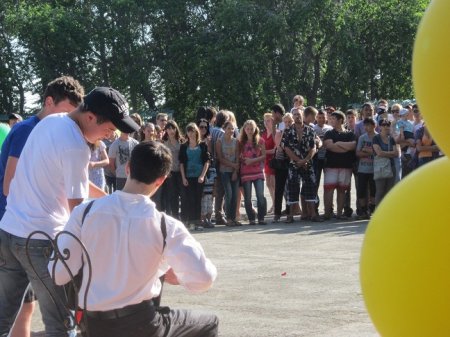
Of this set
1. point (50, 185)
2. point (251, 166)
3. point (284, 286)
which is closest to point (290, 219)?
point (251, 166)

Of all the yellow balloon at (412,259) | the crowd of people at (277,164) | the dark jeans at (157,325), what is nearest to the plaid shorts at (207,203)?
the crowd of people at (277,164)

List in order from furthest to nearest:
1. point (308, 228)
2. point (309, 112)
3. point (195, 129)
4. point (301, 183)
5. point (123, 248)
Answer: point (309, 112), point (301, 183), point (195, 129), point (308, 228), point (123, 248)

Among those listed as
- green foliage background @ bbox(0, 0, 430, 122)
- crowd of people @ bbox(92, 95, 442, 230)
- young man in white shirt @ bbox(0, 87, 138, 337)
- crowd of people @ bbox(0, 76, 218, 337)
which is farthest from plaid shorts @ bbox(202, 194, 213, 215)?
green foliage background @ bbox(0, 0, 430, 122)

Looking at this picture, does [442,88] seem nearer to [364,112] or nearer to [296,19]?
[364,112]

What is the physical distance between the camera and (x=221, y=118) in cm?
1403

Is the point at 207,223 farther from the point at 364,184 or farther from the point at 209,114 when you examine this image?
the point at 364,184

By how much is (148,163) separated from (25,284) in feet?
5.15

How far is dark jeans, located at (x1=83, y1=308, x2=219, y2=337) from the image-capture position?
13.1ft

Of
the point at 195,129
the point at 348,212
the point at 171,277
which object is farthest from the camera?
the point at 348,212

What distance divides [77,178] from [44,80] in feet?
160

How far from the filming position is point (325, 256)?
10.3m

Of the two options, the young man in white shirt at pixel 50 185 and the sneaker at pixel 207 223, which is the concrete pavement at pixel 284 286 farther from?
the young man in white shirt at pixel 50 185

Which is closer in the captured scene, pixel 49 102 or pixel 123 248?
pixel 123 248

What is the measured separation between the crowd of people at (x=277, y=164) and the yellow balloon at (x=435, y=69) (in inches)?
425
